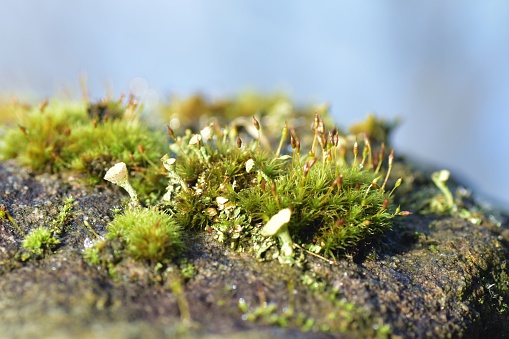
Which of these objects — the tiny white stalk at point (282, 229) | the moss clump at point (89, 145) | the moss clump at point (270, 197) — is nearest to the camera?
the tiny white stalk at point (282, 229)

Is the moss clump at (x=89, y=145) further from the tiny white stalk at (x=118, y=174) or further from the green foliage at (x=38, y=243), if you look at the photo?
the green foliage at (x=38, y=243)

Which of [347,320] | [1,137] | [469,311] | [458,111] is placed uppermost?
[1,137]

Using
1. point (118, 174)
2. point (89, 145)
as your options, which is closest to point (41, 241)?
point (118, 174)

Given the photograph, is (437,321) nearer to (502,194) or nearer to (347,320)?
(347,320)

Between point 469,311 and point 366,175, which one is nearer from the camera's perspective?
point 469,311

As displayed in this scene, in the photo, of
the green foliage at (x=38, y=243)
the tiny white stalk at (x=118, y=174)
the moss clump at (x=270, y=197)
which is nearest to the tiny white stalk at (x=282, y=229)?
the moss clump at (x=270, y=197)

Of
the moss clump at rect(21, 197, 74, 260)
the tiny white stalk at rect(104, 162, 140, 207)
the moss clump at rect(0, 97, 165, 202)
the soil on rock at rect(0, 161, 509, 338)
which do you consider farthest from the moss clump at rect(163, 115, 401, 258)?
the moss clump at rect(21, 197, 74, 260)

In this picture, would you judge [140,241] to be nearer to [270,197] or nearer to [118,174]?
[118,174]

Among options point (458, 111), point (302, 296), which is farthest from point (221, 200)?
point (458, 111)
